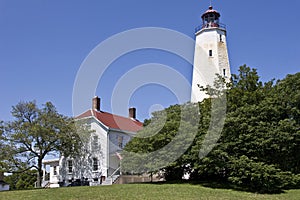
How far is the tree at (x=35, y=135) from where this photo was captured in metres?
25.5

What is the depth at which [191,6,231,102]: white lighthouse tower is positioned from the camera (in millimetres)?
28859

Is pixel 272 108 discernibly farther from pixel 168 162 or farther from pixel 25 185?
pixel 25 185

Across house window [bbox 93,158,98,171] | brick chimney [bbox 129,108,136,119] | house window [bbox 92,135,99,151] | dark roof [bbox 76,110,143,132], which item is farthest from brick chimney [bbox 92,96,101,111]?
house window [bbox 93,158,98,171]

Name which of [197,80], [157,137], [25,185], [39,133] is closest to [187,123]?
[157,137]

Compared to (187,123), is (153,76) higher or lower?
higher

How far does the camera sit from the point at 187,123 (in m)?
20.4

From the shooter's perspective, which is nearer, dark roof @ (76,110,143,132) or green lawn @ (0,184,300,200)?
green lawn @ (0,184,300,200)

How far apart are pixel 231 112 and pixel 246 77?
10.9ft

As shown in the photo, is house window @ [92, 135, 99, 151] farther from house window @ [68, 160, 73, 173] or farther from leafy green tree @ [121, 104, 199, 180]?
leafy green tree @ [121, 104, 199, 180]

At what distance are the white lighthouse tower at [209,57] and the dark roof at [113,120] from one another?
744 cm

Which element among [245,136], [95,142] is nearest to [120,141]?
[95,142]

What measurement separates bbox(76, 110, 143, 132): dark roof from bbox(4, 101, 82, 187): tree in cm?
420

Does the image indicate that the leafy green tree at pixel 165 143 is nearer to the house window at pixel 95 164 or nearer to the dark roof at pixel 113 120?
the house window at pixel 95 164

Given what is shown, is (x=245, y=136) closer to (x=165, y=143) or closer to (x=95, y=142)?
(x=165, y=143)
